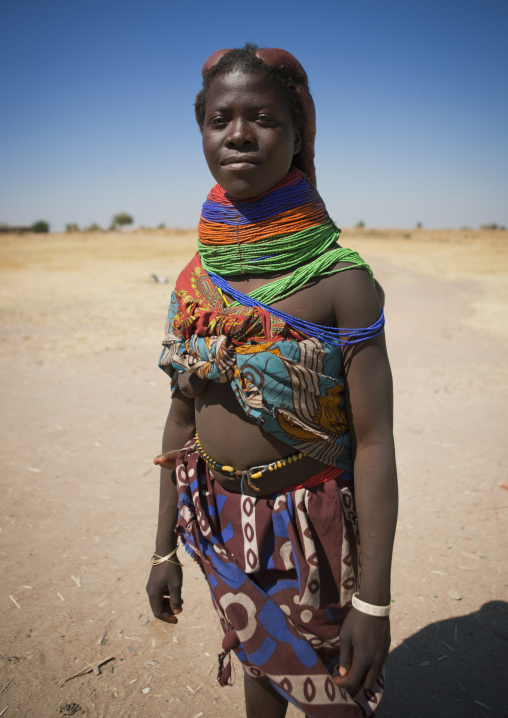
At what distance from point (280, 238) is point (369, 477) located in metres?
0.72

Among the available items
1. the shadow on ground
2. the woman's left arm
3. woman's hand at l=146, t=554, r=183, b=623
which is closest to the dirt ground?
the shadow on ground

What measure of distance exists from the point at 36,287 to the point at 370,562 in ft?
45.7

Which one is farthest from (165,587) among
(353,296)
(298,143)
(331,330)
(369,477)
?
(298,143)

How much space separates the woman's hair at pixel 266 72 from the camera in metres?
1.42

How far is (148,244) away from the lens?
93.2 ft

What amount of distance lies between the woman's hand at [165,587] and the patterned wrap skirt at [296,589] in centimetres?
30

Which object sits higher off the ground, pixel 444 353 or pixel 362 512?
pixel 362 512

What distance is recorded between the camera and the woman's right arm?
1809 mm

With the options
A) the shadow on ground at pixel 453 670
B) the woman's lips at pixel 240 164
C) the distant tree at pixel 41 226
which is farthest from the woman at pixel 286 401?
the distant tree at pixel 41 226

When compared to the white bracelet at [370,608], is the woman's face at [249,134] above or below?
above

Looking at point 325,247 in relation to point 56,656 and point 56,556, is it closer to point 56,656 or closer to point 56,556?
point 56,656

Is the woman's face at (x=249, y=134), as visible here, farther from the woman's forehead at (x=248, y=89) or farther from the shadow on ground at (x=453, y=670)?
the shadow on ground at (x=453, y=670)

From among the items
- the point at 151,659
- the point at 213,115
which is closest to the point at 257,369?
the point at 213,115

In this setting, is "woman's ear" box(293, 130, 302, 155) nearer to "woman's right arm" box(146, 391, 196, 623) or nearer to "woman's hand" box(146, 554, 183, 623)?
"woman's right arm" box(146, 391, 196, 623)
